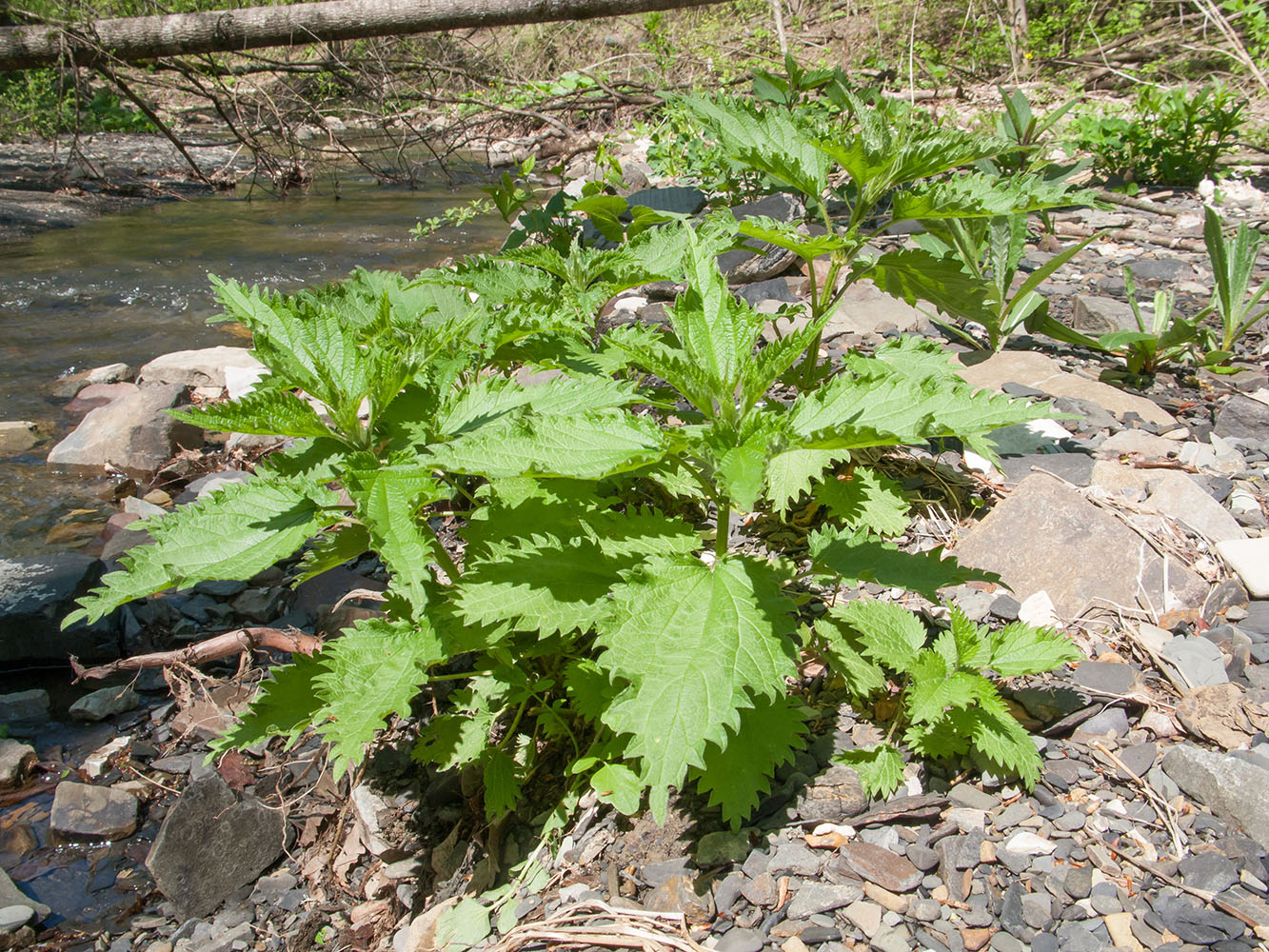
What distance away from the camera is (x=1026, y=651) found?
1789mm

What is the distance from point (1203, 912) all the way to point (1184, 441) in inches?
77.9

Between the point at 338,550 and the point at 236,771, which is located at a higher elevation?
the point at 338,550

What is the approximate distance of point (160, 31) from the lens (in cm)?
670

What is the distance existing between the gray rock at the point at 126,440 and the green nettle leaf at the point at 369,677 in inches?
133

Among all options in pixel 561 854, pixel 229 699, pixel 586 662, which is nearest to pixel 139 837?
pixel 229 699

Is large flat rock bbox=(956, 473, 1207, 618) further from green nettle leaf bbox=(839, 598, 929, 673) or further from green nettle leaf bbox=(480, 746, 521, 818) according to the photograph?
green nettle leaf bbox=(480, 746, 521, 818)

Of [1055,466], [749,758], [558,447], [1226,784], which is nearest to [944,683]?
[749,758]

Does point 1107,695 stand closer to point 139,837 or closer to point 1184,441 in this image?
point 1184,441

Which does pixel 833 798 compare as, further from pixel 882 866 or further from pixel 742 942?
pixel 742 942

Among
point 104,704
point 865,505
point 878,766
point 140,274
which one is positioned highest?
point 140,274

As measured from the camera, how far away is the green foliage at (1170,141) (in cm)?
575

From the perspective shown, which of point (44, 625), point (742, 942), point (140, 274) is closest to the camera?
point (742, 942)

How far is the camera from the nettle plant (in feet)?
5.09

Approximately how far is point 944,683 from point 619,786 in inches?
28.4
